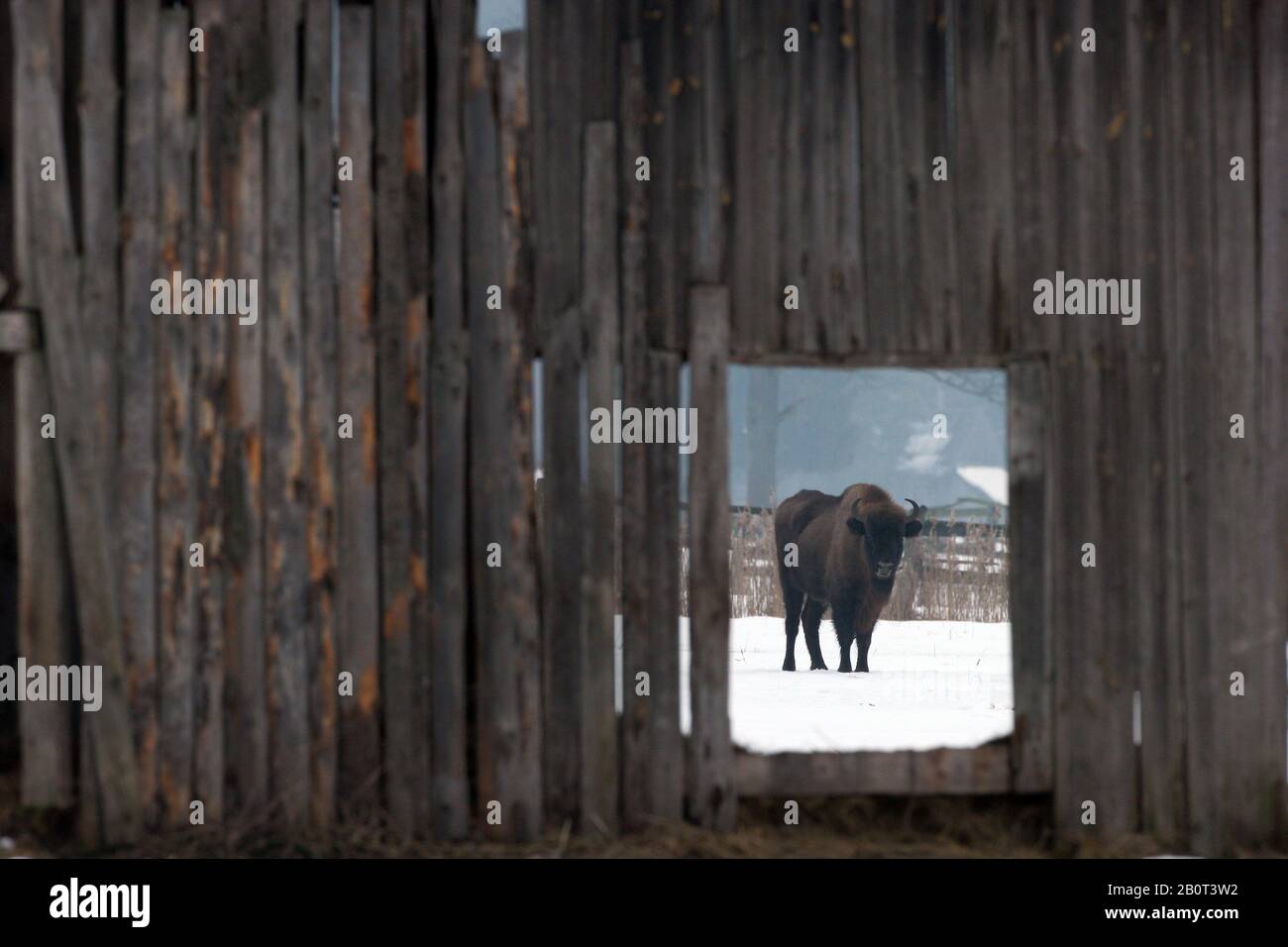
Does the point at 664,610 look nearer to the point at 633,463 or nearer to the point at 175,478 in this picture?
the point at 633,463

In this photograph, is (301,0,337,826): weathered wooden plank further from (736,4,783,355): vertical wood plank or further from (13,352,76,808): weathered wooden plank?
(736,4,783,355): vertical wood plank

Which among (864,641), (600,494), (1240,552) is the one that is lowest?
(864,641)

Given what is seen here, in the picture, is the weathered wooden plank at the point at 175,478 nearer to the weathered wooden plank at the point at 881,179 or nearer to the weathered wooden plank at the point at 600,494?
the weathered wooden plank at the point at 600,494

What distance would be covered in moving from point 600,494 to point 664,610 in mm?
558

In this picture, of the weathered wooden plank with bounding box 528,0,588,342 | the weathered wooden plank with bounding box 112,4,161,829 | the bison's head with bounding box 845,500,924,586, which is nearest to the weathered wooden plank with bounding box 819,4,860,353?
the weathered wooden plank with bounding box 528,0,588,342

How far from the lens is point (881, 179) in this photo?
196 inches

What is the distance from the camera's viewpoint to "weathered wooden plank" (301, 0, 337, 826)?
15.3 feet

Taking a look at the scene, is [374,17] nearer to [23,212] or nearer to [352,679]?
[23,212]

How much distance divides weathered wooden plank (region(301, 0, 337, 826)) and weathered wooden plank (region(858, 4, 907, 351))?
2.27 metres

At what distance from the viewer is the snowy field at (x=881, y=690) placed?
611 cm

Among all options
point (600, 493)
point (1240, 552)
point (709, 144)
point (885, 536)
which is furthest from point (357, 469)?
point (885, 536)

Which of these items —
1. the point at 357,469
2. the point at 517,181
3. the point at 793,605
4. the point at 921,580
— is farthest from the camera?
the point at 921,580

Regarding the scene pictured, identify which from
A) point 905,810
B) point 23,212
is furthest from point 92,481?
point 905,810

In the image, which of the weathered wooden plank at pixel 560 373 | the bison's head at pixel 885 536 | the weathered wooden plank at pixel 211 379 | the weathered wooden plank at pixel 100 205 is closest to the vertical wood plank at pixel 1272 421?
the weathered wooden plank at pixel 560 373
